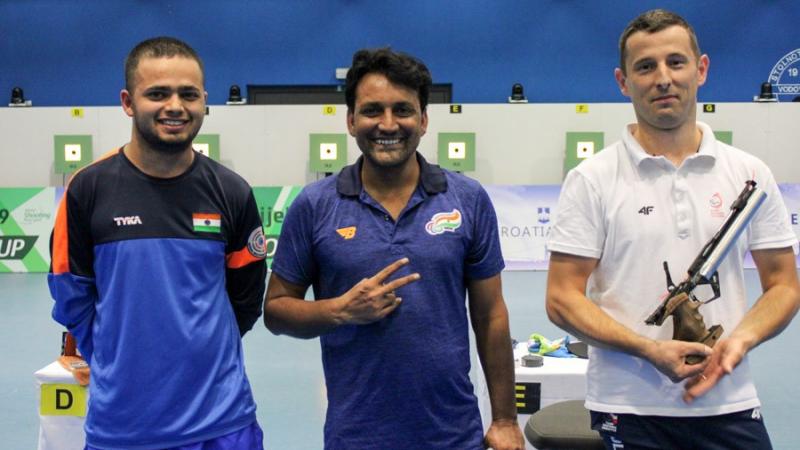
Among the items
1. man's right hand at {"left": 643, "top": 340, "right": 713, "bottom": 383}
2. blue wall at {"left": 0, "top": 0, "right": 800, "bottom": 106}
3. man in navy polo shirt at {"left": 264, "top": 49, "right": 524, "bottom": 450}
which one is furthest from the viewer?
blue wall at {"left": 0, "top": 0, "right": 800, "bottom": 106}

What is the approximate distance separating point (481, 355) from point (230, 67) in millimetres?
11372

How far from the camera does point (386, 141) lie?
2.02 meters

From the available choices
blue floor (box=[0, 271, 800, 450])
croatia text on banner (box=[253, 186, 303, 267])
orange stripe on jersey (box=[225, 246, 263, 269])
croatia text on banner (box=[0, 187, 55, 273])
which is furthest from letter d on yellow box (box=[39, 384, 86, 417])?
croatia text on banner (box=[0, 187, 55, 273])

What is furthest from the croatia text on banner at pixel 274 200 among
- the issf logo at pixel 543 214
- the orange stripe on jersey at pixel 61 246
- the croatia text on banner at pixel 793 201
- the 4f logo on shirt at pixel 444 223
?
the 4f logo on shirt at pixel 444 223

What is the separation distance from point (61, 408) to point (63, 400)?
0.03m

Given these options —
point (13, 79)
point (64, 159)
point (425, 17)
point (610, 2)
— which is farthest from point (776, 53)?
point (13, 79)

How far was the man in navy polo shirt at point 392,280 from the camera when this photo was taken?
78.2 inches

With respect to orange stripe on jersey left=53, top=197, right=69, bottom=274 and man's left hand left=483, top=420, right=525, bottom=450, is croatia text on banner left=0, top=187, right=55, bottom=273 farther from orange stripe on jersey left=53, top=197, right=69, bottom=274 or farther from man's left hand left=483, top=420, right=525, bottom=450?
man's left hand left=483, top=420, right=525, bottom=450

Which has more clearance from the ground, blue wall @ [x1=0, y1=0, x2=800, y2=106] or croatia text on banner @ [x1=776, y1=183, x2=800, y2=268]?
blue wall @ [x1=0, y1=0, x2=800, y2=106]

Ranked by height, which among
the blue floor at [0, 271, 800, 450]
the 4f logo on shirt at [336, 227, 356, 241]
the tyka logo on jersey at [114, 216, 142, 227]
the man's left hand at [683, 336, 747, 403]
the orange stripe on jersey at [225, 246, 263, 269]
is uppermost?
the tyka logo on jersey at [114, 216, 142, 227]

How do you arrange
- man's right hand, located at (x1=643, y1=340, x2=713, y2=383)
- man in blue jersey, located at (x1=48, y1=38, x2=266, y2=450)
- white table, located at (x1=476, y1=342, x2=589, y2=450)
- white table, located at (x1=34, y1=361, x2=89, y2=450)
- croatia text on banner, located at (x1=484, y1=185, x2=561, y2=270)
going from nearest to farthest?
man's right hand, located at (x1=643, y1=340, x2=713, y2=383) → man in blue jersey, located at (x1=48, y1=38, x2=266, y2=450) → white table, located at (x1=34, y1=361, x2=89, y2=450) → white table, located at (x1=476, y1=342, x2=589, y2=450) → croatia text on banner, located at (x1=484, y1=185, x2=561, y2=270)

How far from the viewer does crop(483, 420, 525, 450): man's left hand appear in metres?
2.09

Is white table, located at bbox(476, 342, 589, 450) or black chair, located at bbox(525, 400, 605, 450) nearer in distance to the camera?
black chair, located at bbox(525, 400, 605, 450)

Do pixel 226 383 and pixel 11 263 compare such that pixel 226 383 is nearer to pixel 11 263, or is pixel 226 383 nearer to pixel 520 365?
pixel 520 365
